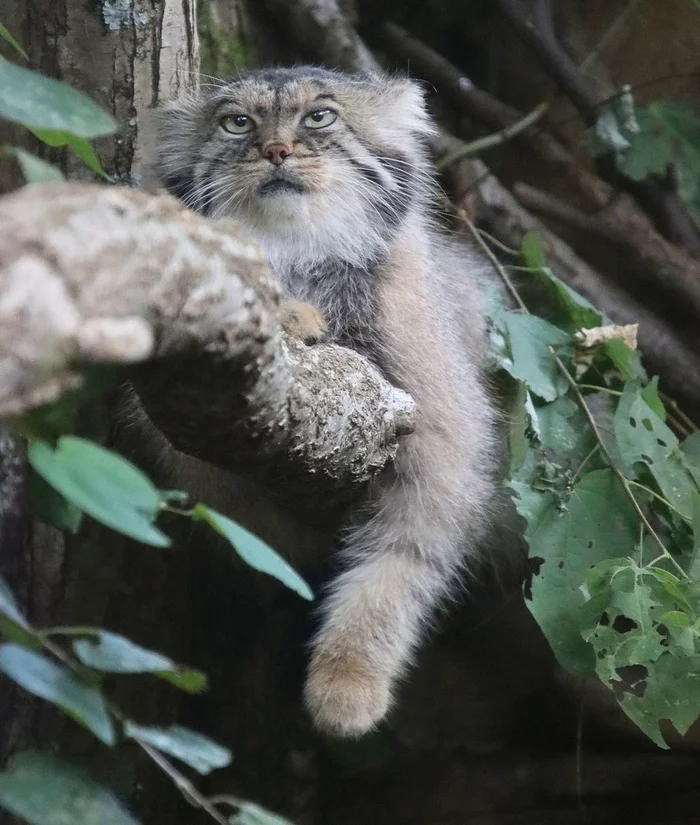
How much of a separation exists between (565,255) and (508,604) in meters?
1.06

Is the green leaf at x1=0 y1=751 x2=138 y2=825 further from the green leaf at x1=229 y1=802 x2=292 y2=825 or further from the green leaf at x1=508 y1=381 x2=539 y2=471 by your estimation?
the green leaf at x1=508 y1=381 x2=539 y2=471

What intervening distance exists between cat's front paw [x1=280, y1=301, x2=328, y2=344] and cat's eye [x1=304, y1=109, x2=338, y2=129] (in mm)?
419

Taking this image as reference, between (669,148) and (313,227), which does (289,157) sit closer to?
(313,227)

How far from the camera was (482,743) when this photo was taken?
2.75 metres

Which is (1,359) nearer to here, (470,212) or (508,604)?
(508,604)

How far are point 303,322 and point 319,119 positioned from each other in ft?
1.64

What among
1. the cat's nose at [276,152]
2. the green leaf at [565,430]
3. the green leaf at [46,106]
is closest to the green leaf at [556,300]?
the green leaf at [565,430]

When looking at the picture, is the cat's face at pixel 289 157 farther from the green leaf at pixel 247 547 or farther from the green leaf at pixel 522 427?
the green leaf at pixel 247 547

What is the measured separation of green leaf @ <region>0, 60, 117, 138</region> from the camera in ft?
2.79

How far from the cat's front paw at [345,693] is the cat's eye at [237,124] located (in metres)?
1.03

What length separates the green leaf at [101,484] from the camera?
2.44 feet

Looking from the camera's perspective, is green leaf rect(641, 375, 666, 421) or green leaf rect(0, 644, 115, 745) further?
green leaf rect(641, 375, 666, 421)

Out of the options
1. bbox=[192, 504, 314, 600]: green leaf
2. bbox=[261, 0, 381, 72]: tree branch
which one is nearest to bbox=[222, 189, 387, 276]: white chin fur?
bbox=[261, 0, 381, 72]: tree branch

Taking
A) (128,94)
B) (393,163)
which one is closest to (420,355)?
(393,163)
